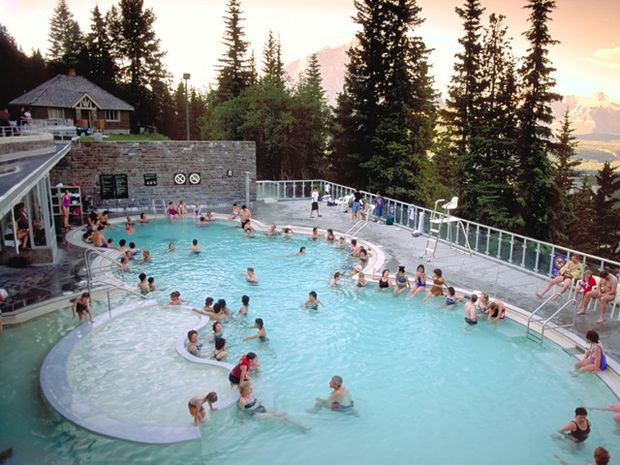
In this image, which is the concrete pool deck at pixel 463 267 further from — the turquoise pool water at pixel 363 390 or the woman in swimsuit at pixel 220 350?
the woman in swimsuit at pixel 220 350

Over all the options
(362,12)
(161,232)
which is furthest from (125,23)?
(161,232)

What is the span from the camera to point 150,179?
26125mm

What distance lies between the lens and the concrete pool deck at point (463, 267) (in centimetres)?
1146

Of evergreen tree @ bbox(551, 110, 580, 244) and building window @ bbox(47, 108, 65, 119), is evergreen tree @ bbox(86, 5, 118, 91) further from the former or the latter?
evergreen tree @ bbox(551, 110, 580, 244)

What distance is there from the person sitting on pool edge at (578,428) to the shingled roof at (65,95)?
4213cm

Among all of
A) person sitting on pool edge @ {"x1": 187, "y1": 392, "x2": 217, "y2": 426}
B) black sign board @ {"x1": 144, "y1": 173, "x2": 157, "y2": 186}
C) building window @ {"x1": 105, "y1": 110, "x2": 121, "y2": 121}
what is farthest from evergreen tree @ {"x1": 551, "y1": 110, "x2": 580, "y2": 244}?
building window @ {"x1": 105, "y1": 110, "x2": 121, "y2": 121}

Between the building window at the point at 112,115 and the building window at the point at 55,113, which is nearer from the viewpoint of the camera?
the building window at the point at 55,113

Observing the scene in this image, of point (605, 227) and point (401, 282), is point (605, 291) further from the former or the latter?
point (605, 227)

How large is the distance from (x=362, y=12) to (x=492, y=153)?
46.5ft

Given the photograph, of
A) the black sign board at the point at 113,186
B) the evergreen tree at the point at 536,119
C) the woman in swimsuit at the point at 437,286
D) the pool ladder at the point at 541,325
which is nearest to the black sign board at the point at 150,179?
the black sign board at the point at 113,186

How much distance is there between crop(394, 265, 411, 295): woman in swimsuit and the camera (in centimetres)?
1450

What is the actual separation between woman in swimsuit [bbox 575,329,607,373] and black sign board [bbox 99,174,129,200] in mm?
22438

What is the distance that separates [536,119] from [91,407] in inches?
1090

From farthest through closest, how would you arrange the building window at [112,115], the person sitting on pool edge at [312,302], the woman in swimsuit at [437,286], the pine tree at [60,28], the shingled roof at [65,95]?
1. the pine tree at [60,28]
2. the building window at [112,115]
3. the shingled roof at [65,95]
4. the woman in swimsuit at [437,286]
5. the person sitting on pool edge at [312,302]
